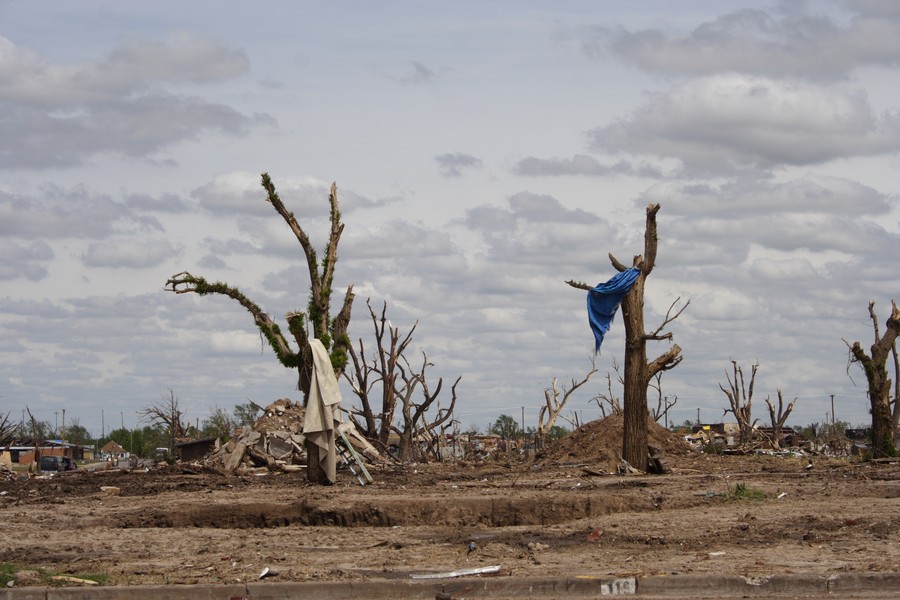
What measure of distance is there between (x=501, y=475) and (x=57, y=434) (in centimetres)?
6642

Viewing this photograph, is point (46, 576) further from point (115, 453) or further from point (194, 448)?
point (115, 453)

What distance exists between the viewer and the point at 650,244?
2023 centimetres

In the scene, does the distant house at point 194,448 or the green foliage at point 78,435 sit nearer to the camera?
the distant house at point 194,448

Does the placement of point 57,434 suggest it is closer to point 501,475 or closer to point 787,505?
point 501,475

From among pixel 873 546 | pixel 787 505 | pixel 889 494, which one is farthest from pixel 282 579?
pixel 889 494

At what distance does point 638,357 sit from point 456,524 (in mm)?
7901

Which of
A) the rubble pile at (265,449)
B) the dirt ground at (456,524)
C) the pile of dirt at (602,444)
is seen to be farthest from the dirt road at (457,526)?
the pile of dirt at (602,444)

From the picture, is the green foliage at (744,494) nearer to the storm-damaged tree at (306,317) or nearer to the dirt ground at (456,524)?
the dirt ground at (456,524)

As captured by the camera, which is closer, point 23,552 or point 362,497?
point 23,552

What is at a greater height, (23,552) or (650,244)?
(650,244)

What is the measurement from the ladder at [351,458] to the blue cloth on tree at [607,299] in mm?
5165

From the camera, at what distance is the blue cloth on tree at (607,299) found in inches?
790

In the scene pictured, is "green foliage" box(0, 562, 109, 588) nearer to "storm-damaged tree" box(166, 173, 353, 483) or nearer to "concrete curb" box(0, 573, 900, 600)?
"concrete curb" box(0, 573, 900, 600)

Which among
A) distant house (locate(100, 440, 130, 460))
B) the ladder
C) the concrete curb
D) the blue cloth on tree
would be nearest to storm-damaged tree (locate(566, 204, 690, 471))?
the blue cloth on tree
